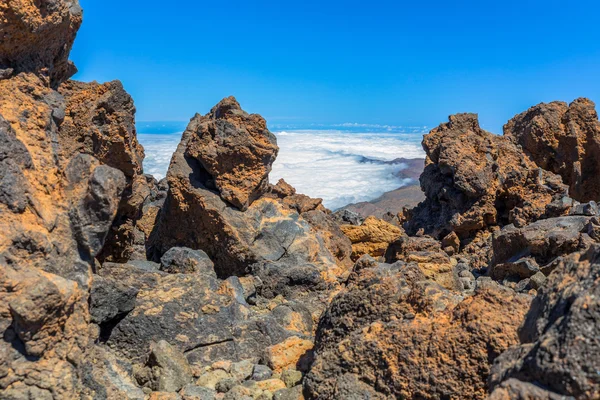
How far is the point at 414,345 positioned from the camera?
3172mm

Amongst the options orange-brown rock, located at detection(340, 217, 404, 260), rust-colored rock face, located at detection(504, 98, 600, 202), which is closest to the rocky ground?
orange-brown rock, located at detection(340, 217, 404, 260)

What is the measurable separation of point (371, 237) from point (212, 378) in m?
6.37

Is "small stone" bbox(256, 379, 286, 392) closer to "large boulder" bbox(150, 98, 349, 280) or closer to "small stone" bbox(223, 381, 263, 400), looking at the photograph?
"small stone" bbox(223, 381, 263, 400)

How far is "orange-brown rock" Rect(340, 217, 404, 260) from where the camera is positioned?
9.84 m

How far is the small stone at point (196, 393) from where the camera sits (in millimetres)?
3509

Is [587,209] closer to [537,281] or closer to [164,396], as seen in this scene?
[537,281]

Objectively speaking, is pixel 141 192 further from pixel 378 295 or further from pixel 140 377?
pixel 378 295

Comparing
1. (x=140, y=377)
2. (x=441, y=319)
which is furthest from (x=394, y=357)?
(x=140, y=377)

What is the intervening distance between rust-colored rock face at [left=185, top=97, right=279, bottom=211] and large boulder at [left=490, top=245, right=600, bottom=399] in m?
5.49

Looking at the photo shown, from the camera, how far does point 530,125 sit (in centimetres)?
1212

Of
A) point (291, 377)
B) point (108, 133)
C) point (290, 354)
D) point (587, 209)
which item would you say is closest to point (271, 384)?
point (291, 377)

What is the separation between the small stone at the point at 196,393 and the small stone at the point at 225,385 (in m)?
0.05

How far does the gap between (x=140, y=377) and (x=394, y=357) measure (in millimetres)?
1862

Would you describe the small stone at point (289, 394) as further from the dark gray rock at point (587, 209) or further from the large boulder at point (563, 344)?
the dark gray rock at point (587, 209)
